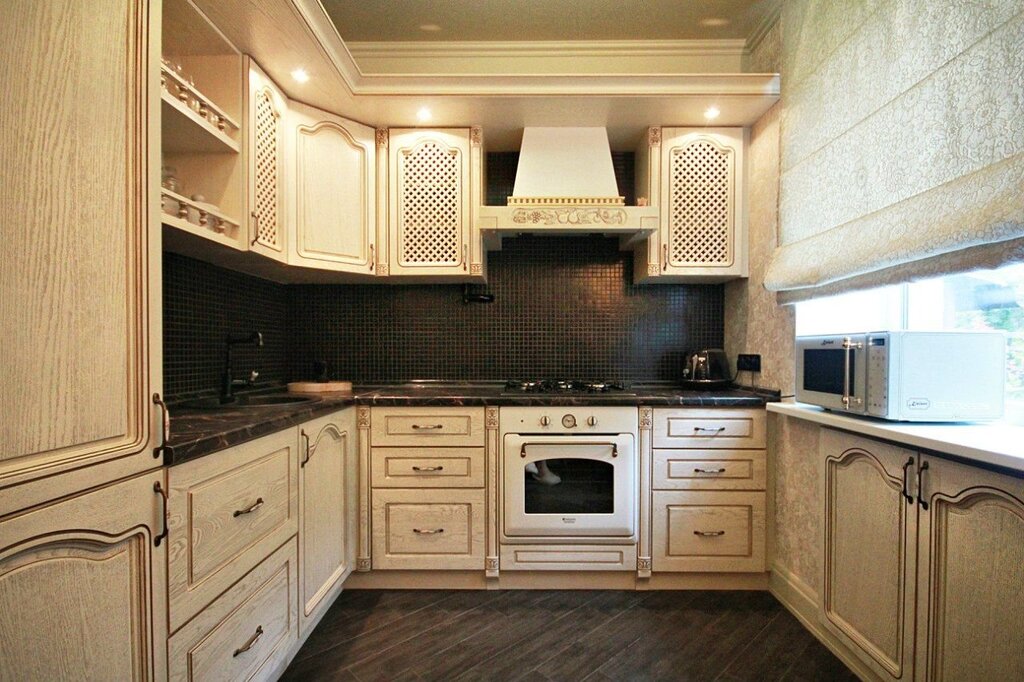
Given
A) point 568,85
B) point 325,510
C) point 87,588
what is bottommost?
point 325,510

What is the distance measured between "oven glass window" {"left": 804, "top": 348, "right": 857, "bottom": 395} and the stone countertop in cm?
39

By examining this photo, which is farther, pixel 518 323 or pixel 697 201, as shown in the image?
pixel 518 323

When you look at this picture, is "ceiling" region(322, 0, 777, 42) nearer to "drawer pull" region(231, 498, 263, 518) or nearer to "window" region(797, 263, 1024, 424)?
"window" region(797, 263, 1024, 424)

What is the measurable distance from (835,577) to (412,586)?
68.5 inches

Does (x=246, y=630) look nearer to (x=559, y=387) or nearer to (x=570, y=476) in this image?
(x=570, y=476)

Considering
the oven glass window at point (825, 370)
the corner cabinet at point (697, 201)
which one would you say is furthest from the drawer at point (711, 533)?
the corner cabinet at point (697, 201)

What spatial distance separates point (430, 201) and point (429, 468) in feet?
4.42

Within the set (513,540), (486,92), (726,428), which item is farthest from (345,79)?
(726,428)

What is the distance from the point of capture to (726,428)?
204 centimetres

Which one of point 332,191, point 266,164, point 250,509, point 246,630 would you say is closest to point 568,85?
point 332,191

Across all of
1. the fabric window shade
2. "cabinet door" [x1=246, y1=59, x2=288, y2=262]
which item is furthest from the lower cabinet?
"cabinet door" [x1=246, y1=59, x2=288, y2=262]

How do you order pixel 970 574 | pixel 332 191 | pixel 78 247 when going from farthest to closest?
pixel 332 191
pixel 970 574
pixel 78 247

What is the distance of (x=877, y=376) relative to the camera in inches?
52.3

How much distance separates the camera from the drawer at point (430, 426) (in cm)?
204
